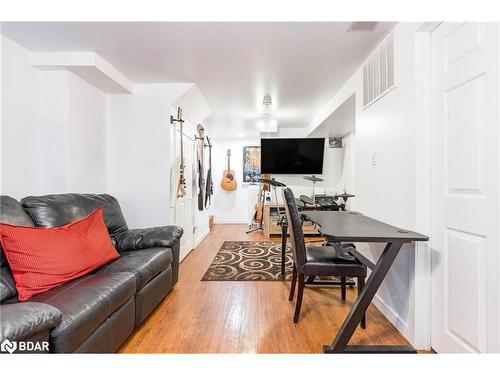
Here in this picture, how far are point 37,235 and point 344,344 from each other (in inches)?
75.2

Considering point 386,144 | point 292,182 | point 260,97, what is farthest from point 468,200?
point 292,182

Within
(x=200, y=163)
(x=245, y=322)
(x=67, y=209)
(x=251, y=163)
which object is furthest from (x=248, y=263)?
(x=251, y=163)

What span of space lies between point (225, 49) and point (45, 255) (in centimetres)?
201

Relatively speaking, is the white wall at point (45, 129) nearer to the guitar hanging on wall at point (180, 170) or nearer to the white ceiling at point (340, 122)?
the guitar hanging on wall at point (180, 170)

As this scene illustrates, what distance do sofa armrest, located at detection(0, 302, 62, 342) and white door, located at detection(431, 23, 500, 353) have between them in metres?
1.92

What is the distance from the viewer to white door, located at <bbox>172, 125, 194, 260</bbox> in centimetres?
336

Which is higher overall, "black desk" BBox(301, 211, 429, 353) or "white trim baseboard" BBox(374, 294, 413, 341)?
"black desk" BBox(301, 211, 429, 353)

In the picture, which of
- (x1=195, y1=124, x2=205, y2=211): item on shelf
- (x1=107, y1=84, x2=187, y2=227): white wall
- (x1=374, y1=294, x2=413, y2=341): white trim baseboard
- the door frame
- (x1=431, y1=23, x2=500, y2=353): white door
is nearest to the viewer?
(x1=431, y1=23, x2=500, y2=353): white door

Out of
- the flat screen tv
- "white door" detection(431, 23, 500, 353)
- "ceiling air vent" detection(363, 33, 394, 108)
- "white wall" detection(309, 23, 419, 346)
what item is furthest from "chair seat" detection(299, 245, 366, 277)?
the flat screen tv

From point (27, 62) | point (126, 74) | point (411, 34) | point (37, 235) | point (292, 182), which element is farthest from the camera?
point (292, 182)

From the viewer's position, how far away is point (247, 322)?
6.09 feet

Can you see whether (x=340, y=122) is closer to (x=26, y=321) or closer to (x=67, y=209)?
(x=67, y=209)

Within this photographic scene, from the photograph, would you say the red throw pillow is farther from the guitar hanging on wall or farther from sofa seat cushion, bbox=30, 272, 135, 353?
the guitar hanging on wall

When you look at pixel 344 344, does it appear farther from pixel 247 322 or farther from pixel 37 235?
pixel 37 235
